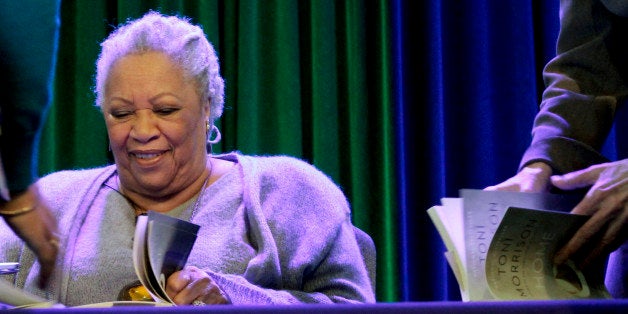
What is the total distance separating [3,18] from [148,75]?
3.30 feet

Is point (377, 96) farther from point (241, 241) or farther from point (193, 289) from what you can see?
point (193, 289)

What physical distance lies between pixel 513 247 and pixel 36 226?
Result: 74cm

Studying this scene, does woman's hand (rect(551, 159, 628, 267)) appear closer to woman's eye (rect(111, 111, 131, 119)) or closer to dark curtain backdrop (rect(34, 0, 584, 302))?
woman's eye (rect(111, 111, 131, 119))

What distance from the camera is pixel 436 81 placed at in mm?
3209

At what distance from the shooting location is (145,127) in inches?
80.0

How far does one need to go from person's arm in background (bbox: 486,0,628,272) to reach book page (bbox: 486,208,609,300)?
55 mm

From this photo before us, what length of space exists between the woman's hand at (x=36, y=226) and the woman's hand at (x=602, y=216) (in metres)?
0.81

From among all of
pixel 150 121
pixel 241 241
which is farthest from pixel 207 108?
pixel 241 241

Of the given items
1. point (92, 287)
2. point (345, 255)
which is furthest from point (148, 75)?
point (345, 255)

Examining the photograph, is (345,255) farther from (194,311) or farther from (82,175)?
(194,311)

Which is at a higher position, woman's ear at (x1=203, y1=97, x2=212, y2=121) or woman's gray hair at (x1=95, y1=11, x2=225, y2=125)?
woman's gray hair at (x1=95, y1=11, x2=225, y2=125)

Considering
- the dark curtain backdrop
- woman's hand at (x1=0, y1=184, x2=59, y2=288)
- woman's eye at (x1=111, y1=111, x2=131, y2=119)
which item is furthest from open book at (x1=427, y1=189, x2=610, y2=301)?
the dark curtain backdrop

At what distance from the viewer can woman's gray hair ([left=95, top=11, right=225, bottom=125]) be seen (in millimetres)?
2092

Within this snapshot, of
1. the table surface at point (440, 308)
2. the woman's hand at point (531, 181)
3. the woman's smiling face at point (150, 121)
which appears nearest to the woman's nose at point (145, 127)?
the woman's smiling face at point (150, 121)
